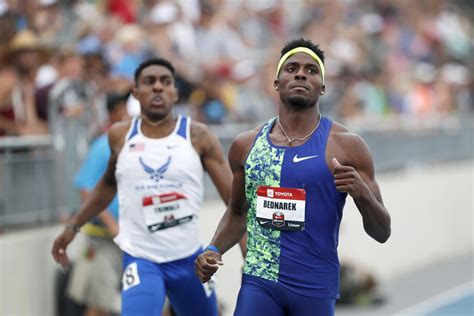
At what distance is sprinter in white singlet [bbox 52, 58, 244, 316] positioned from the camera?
818 centimetres

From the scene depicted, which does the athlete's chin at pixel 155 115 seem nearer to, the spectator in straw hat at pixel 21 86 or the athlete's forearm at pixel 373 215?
the athlete's forearm at pixel 373 215

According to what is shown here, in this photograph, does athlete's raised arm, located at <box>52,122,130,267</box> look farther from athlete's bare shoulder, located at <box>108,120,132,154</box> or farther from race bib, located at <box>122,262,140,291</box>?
race bib, located at <box>122,262,140,291</box>

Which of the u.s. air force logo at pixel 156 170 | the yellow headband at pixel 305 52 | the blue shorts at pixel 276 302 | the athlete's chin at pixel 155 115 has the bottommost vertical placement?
the blue shorts at pixel 276 302

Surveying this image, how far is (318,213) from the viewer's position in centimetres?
658

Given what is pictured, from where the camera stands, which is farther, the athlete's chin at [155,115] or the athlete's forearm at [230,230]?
the athlete's chin at [155,115]

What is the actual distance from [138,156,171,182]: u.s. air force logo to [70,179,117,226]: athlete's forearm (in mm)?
495

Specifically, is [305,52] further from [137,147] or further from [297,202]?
[137,147]

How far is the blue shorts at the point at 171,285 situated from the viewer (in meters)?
8.02

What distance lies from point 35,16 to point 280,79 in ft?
19.9

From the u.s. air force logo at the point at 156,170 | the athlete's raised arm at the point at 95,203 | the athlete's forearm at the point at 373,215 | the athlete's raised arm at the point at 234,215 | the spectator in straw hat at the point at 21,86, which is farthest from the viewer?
the spectator in straw hat at the point at 21,86

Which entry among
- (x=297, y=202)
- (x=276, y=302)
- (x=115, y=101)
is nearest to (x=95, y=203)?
(x=115, y=101)

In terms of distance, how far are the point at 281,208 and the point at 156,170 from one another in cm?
180

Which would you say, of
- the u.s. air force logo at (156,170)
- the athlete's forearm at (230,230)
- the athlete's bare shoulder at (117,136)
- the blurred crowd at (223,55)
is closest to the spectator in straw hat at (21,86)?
the blurred crowd at (223,55)

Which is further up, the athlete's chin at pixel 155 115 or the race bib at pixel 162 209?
the athlete's chin at pixel 155 115
